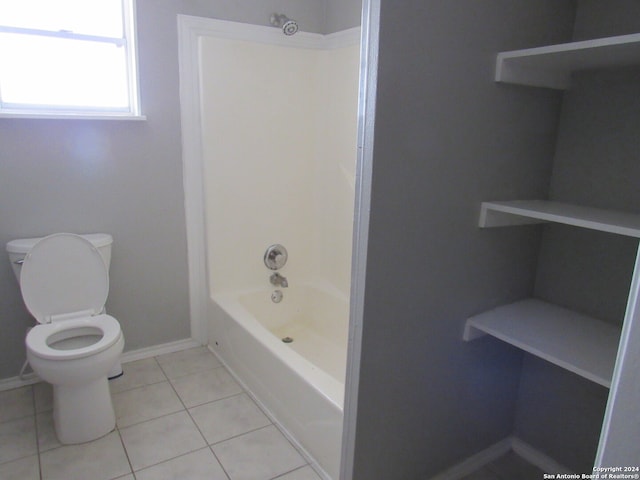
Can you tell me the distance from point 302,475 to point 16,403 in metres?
1.47

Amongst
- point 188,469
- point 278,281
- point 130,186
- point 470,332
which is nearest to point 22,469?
point 188,469

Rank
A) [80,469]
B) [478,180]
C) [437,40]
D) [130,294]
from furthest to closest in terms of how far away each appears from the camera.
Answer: [130,294] < [80,469] < [478,180] < [437,40]

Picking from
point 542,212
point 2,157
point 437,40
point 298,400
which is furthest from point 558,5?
point 2,157

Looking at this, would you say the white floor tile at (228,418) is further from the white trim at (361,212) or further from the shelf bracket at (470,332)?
the shelf bracket at (470,332)

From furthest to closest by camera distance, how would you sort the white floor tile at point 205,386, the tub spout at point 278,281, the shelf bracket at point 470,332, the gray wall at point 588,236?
the tub spout at point 278,281, the white floor tile at point 205,386, the shelf bracket at point 470,332, the gray wall at point 588,236

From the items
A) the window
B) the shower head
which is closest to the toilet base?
the window

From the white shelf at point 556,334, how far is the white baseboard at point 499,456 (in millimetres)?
577

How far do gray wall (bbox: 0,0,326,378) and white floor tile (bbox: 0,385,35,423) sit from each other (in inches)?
4.1

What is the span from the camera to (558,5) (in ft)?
5.09

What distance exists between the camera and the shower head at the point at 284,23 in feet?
8.21

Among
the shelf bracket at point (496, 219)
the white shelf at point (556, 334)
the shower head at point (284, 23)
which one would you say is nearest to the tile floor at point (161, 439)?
the white shelf at point (556, 334)

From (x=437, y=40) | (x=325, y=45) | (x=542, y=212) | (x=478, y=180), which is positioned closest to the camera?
(x=437, y=40)

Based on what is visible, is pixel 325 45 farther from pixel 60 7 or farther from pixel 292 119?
pixel 60 7

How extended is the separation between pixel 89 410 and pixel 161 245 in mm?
956
